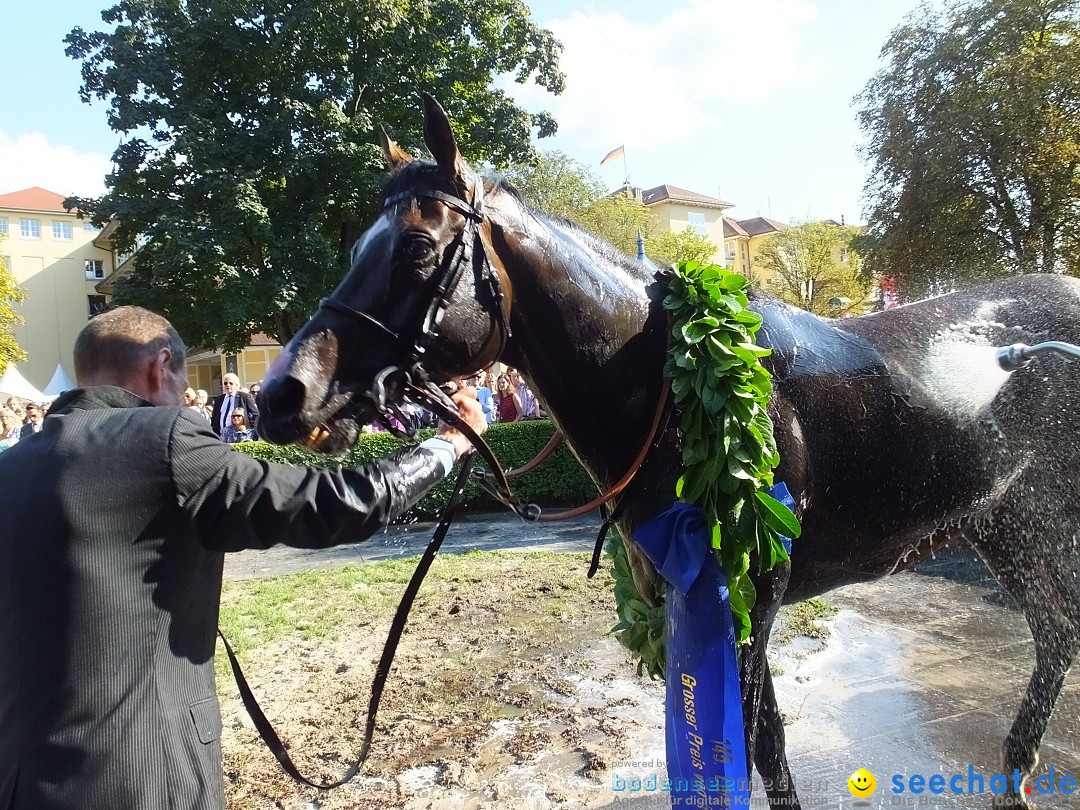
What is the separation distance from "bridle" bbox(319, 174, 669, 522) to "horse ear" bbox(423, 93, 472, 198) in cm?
5

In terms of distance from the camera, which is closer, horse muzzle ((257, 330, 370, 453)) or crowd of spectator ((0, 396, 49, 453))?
horse muzzle ((257, 330, 370, 453))

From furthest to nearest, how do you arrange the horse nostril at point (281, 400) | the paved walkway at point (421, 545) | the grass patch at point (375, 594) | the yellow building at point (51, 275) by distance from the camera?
the yellow building at point (51, 275) → the paved walkway at point (421, 545) → the grass patch at point (375, 594) → the horse nostril at point (281, 400)

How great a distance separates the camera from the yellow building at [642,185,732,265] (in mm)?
54656

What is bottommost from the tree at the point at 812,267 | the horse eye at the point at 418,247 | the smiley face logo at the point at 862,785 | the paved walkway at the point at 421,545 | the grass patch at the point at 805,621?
the paved walkway at the point at 421,545

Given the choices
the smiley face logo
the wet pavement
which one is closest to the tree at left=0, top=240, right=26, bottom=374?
the wet pavement

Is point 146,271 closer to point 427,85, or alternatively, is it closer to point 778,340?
point 427,85

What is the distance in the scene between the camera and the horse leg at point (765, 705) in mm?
1998

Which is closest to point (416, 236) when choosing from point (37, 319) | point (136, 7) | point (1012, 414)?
point (1012, 414)

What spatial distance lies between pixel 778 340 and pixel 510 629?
3.65m

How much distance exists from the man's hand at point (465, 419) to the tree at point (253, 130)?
17.0 metres

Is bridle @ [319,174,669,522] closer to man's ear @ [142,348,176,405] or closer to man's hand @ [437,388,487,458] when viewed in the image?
man's hand @ [437,388,487,458]

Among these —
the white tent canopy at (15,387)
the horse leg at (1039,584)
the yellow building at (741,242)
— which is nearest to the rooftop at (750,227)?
the yellow building at (741,242)

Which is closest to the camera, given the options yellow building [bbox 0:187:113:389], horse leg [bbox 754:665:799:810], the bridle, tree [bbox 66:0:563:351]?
the bridle

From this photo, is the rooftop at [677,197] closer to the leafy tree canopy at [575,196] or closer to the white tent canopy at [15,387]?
the leafy tree canopy at [575,196]
